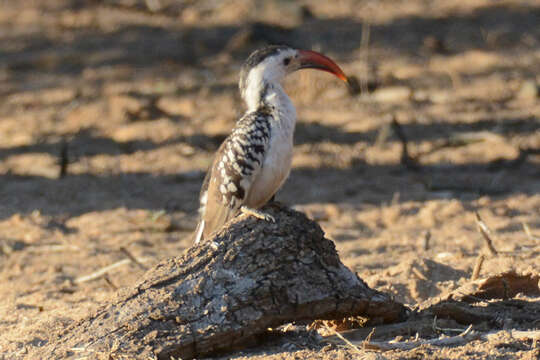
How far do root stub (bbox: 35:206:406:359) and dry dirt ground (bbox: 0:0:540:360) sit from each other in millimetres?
189

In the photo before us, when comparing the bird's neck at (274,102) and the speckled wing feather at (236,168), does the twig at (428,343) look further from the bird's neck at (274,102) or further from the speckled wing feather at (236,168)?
the bird's neck at (274,102)


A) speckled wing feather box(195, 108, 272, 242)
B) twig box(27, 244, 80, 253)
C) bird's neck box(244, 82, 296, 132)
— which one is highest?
bird's neck box(244, 82, 296, 132)

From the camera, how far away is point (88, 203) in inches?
320

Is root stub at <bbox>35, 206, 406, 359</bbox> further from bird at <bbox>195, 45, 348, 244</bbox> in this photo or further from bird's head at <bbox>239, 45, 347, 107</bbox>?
bird's head at <bbox>239, 45, 347, 107</bbox>

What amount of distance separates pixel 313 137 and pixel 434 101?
1.68 metres

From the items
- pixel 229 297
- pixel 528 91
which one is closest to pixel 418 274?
pixel 229 297

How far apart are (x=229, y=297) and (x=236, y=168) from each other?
4.01ft

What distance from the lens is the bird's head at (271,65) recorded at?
519 centimetres

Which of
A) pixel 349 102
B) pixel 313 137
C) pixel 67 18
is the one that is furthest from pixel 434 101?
pixel 67 18

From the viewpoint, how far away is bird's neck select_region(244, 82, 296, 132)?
4988 millimetres

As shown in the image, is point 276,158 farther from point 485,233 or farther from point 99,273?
point 99,273

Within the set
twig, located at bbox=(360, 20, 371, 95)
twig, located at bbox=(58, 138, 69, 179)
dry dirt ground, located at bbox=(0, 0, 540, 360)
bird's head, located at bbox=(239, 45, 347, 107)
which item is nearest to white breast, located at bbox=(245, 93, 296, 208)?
bird's head, located at bbox=(239, 45, 347, 107)

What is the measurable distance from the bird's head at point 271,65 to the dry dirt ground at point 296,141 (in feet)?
4.47

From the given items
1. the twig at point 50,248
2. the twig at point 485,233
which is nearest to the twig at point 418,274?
the twig at point 485,233
